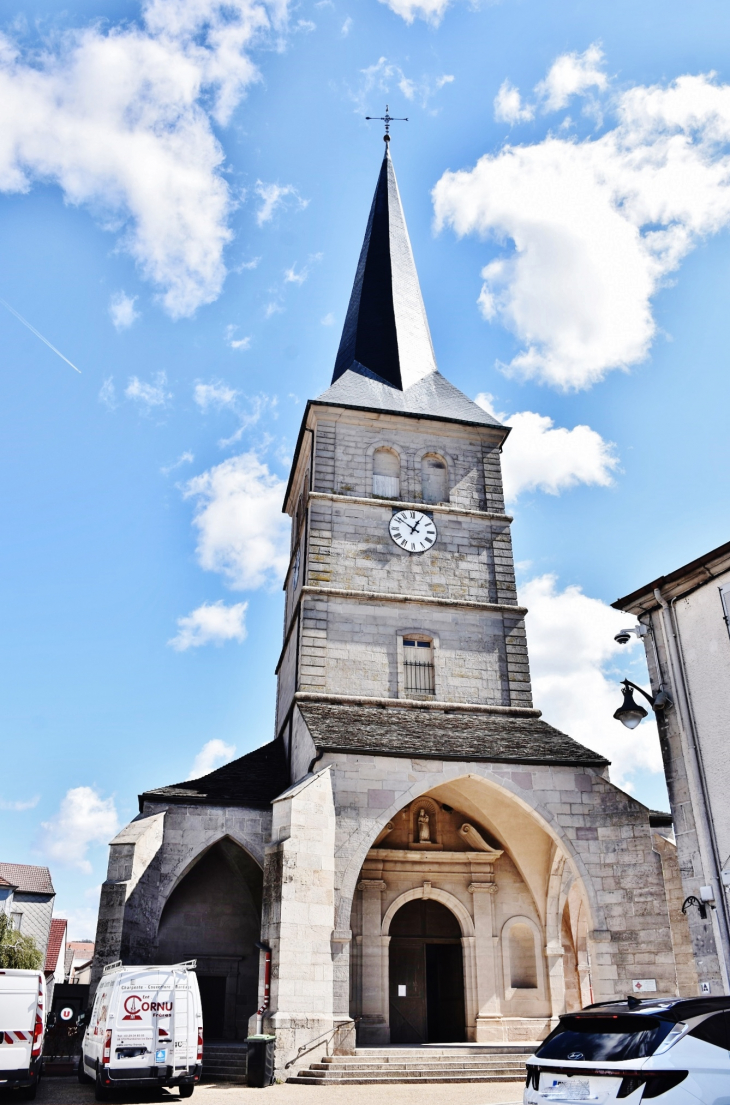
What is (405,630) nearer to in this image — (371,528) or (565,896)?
(371,528)

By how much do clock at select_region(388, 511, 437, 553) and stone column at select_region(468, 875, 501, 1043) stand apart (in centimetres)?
758

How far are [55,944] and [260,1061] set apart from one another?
126ft

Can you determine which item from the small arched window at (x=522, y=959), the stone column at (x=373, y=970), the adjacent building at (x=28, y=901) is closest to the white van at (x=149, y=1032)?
the stone column at (x=373, y=970)

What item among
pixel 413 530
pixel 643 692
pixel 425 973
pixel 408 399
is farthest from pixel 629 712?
pixel 408 399

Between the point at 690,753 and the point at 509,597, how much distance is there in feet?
30.5

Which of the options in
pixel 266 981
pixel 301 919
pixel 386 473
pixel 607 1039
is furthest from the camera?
pixel 386 473

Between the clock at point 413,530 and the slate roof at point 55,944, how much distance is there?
3318 cm

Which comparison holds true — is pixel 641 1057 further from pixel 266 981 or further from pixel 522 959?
pixel 522 959

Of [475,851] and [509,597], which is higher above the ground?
[509,597]

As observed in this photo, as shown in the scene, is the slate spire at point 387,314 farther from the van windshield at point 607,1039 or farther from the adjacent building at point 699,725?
the van windshield at point 607,1039

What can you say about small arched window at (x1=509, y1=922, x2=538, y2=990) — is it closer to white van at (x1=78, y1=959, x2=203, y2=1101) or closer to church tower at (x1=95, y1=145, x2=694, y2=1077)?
church tower at (x1=95, y1=145, x2=694, y2=1077)

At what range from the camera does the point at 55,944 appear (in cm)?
4472

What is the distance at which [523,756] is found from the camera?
15.5 m

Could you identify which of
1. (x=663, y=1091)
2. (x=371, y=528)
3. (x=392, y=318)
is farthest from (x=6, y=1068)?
(x=392, y=318)
